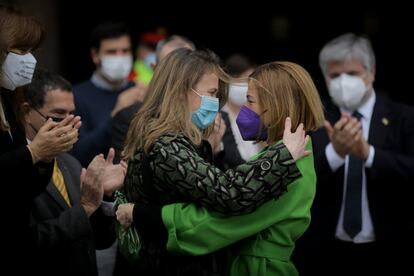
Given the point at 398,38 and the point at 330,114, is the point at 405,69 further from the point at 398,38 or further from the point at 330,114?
the point at 330,114

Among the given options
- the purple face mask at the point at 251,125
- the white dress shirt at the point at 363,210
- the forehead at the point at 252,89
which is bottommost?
the white dress shirt at the point at 363,210

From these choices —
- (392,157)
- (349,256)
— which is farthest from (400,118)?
(349,256)

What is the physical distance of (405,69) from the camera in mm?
8477

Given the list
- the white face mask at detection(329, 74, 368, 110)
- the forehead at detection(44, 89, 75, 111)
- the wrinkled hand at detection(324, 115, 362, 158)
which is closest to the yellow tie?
the forehead at detection(44, 89, 75, 111)

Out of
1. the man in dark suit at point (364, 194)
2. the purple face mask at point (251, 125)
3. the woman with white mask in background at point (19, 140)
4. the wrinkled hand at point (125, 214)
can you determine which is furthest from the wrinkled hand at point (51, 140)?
the man in dark suit at point (364, 194)

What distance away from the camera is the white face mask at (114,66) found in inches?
217

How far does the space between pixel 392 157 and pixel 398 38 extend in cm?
438

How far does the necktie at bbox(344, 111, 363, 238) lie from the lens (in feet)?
14.7

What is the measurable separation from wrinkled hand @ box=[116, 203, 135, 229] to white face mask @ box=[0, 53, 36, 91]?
68 cm

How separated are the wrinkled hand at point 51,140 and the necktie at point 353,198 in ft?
6.00

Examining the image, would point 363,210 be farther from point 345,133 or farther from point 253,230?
point 253,230

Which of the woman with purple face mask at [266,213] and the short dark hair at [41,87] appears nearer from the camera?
the woman with purple face mask at [266,213]

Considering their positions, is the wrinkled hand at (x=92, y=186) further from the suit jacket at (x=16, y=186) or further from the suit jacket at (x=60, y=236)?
the suit jacket at (x=16, y=186)

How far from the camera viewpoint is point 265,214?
3.15 meters
